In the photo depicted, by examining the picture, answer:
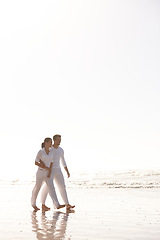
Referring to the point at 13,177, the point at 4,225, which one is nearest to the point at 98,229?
the point at 4,225

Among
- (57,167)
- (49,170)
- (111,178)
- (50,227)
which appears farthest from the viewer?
(111,178)

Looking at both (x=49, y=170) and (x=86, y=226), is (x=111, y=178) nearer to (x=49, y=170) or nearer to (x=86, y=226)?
(x=49, y=170)

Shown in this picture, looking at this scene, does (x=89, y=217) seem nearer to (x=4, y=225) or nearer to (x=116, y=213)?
(x=116, y=213)

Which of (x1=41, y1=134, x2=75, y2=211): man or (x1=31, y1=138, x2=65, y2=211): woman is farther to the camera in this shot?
(x1=41, y1=134, x2=75, y2=211): man

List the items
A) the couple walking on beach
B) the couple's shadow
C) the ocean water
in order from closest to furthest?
1. the couple's shadow
2. the couple walking on beach
3. the ocean water

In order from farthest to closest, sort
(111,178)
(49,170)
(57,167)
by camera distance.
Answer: (111,178) → (57,167) → (49,170)

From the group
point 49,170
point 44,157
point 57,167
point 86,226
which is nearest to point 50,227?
point 86,226

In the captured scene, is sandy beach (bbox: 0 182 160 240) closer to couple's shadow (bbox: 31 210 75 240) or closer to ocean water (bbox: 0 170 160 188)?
couple's shadow (bbox: 31 210 75 240)

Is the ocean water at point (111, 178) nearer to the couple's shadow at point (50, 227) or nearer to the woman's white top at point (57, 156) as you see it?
the woman's white top at point (57, 156)

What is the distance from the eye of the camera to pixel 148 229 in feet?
24.1

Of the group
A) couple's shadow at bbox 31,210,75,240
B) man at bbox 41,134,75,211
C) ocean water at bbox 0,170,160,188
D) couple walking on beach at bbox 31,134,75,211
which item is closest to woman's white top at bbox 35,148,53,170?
couple walking on beach at bbox 31,134,75,211

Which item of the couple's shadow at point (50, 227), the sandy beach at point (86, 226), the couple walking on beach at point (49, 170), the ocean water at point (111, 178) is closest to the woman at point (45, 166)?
the couple walking on beach at point (49, 170)

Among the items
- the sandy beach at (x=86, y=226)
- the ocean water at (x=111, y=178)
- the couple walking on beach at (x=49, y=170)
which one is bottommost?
the ocean water at (x=111, y=178)

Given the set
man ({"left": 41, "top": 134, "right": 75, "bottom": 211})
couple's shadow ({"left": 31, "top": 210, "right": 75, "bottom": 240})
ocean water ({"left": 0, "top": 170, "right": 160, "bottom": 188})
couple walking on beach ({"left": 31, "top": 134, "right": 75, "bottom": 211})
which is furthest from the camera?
ocean water ({"left": 0, "top": 170, "right": 160, "bottom": 188})
